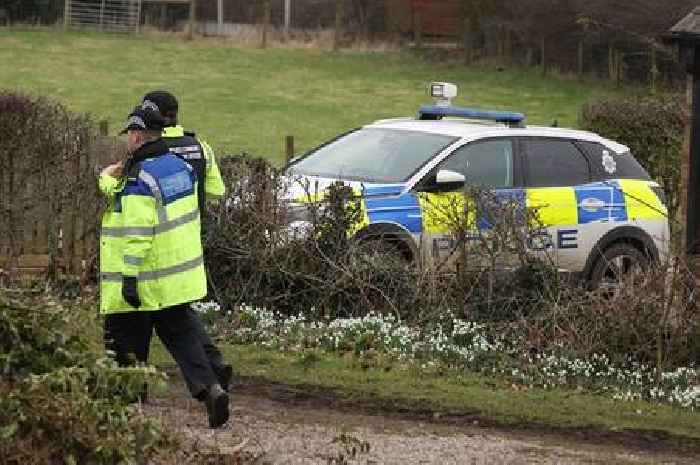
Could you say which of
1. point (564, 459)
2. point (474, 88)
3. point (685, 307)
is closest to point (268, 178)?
point (685, 307)

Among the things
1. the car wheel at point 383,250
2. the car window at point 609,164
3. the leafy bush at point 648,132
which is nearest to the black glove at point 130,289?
the car wheel at point 383,250

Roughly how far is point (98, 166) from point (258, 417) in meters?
4.31

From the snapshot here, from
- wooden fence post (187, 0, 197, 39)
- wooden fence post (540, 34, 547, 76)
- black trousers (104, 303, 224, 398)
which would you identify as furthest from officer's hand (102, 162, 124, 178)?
wooden fence post (187, 0, 197, 39)

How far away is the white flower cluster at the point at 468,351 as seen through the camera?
36.2 ft

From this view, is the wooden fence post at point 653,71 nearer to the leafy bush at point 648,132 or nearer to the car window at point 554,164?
the car window at point 554,164

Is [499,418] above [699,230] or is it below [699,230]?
below

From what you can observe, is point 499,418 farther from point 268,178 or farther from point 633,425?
point 268,178

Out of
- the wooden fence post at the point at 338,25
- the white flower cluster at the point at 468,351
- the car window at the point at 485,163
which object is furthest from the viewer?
the wooden fence post at the point at 338,25

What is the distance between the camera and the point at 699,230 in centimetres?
1245

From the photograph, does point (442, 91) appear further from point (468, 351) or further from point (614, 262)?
point (468, 351)

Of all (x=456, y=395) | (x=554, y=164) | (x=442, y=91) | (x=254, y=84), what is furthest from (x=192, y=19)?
(x=456, y=395)

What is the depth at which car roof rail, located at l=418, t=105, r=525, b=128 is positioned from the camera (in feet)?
48.2

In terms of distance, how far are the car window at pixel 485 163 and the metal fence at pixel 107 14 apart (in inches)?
1608

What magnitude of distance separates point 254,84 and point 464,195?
3108cm
